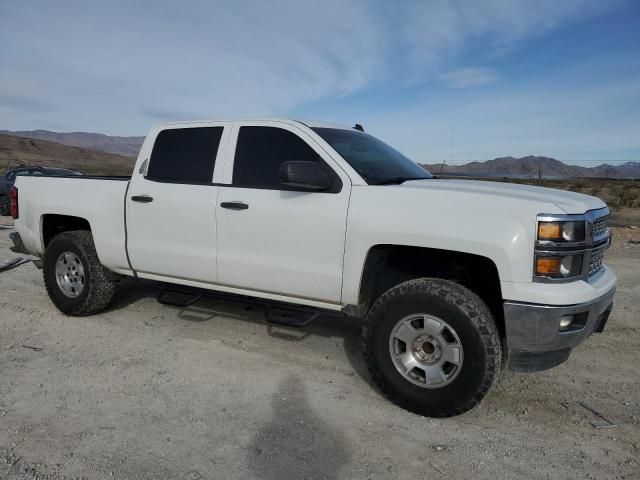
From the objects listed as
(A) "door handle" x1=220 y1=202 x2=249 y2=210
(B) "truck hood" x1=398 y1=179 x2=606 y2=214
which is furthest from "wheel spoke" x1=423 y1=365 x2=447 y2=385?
(A) "door handle" x1=220 y1=202 x2=249 y2=210

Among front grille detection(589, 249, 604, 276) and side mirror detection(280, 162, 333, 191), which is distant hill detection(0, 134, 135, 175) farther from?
front grille detection(589, 249, 604, 276)

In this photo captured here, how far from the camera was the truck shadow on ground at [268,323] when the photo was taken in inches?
179

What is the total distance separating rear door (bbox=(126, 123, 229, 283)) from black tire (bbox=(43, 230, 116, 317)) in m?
0.59

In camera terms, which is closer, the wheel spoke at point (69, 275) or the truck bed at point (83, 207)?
the truck bed at point (83, 207)

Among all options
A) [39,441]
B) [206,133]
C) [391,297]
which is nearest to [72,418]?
[39,441]

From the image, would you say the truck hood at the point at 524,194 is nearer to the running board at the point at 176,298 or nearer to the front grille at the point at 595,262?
the front grille at the point at 595,262

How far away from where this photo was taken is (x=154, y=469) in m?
2.70

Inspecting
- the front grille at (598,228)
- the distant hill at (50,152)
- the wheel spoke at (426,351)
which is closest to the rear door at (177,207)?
the wheel spoke at (426,351)

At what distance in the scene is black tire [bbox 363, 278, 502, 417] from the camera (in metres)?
3.12

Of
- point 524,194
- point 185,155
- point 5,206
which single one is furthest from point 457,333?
point 5,206

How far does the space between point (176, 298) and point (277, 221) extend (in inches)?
59.0

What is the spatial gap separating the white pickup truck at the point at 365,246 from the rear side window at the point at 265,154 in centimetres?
1

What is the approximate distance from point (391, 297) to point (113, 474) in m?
1.93

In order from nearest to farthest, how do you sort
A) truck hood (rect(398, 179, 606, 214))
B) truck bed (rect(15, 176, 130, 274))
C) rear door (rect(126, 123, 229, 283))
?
truck hood (rect(398, 179, 606, 214)) → rear door (rect(126, 123, 229, 283)) → truck bed (rect(15, 176, 130, 274))
